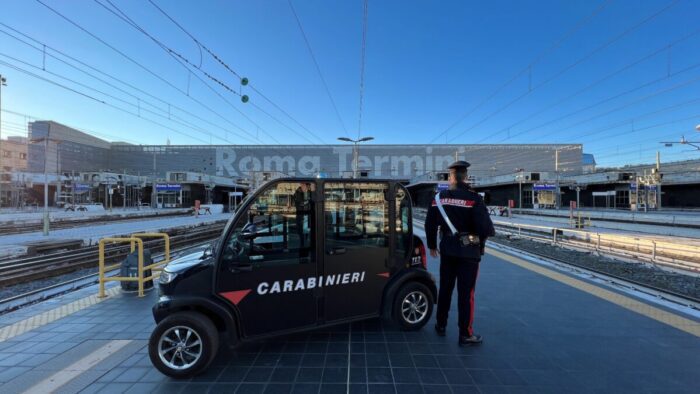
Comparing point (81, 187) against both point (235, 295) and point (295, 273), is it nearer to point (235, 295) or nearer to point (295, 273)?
point (235, 295)

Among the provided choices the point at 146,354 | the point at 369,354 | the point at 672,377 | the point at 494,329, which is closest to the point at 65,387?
the point at 146,354

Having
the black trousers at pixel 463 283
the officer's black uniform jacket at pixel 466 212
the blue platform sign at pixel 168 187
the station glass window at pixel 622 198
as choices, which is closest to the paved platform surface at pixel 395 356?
the black trousers at pixel 463 283

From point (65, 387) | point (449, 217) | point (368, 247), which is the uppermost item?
point (449, 217)

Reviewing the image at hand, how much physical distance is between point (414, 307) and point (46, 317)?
5344 millimetres

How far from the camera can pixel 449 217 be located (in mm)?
3957

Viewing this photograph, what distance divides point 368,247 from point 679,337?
4.01 metres

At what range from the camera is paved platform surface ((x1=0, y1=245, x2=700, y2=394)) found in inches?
124

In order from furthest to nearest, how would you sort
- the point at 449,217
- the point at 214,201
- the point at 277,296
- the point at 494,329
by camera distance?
the point at 214,201 < the point at 494,329 < the point at 449,217 < the point at 277,296

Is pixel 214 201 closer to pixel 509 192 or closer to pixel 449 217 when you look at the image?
pixel 509 192

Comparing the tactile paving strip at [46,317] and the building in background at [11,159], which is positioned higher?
the building in background at [11,159]

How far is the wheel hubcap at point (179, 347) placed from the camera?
3.28 m

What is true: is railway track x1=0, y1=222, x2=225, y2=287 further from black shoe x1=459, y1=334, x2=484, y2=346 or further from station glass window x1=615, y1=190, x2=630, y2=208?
station glass window x1=615, y1=190, x2=630, y2=208

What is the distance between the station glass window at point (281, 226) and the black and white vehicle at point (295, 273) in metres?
0.01

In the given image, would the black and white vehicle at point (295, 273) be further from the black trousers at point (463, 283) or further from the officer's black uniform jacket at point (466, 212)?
the officer's black uniform jacket at point (466, 212)
